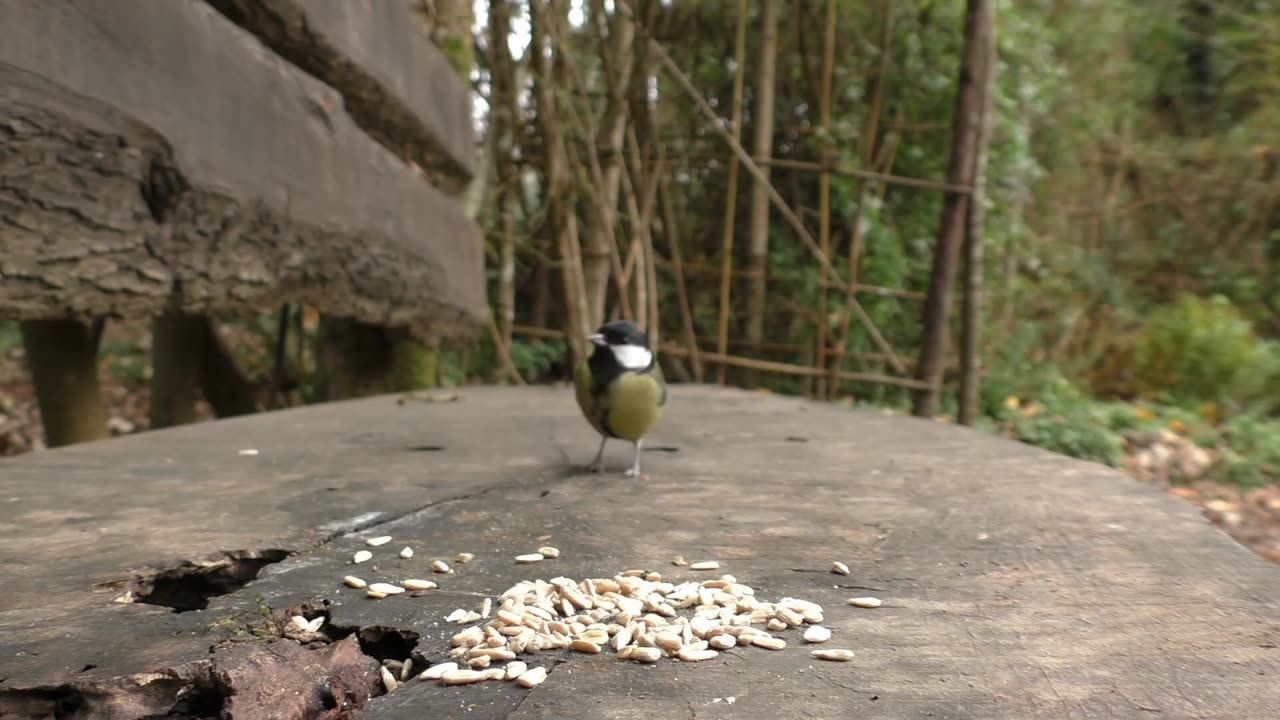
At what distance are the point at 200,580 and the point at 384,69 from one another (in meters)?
2.16

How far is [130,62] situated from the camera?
1789mm

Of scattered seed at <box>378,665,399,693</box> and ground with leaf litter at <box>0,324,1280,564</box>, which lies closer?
scattered seed at <box>378,665,399,693</box>

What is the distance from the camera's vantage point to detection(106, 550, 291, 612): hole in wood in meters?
1.22

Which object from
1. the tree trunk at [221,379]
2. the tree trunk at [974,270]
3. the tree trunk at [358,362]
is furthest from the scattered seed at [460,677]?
the tree trunk at [974,270]

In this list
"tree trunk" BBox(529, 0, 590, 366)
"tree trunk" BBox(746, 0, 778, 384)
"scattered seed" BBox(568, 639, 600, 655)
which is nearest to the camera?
"scattered seed" BBox(568, 639, 600, 655)

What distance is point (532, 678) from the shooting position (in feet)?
3.16

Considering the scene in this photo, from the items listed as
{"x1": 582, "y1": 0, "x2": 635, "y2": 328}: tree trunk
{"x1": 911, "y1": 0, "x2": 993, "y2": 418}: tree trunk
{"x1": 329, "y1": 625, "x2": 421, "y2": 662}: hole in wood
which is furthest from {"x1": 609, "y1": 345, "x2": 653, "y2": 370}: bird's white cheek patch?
{"x1": 911, "y1": 0, "x2": 993, "y2": 418}: tree trunk

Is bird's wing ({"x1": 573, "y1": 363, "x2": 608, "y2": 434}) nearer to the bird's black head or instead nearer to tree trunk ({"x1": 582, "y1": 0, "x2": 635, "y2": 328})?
the bird's black head

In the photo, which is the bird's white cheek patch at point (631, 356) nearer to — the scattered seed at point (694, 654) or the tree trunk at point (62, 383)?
the scattered seed at point (694, 654)

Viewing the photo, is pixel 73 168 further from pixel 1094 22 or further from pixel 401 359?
pixel 1094 22

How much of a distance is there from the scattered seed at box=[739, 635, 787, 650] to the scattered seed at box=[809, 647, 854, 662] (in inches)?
1.7

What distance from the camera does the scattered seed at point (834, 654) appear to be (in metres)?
1.01

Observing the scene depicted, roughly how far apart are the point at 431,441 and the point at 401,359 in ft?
6.35

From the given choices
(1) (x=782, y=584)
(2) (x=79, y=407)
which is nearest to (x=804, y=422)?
(1) (x=782, y=584)
